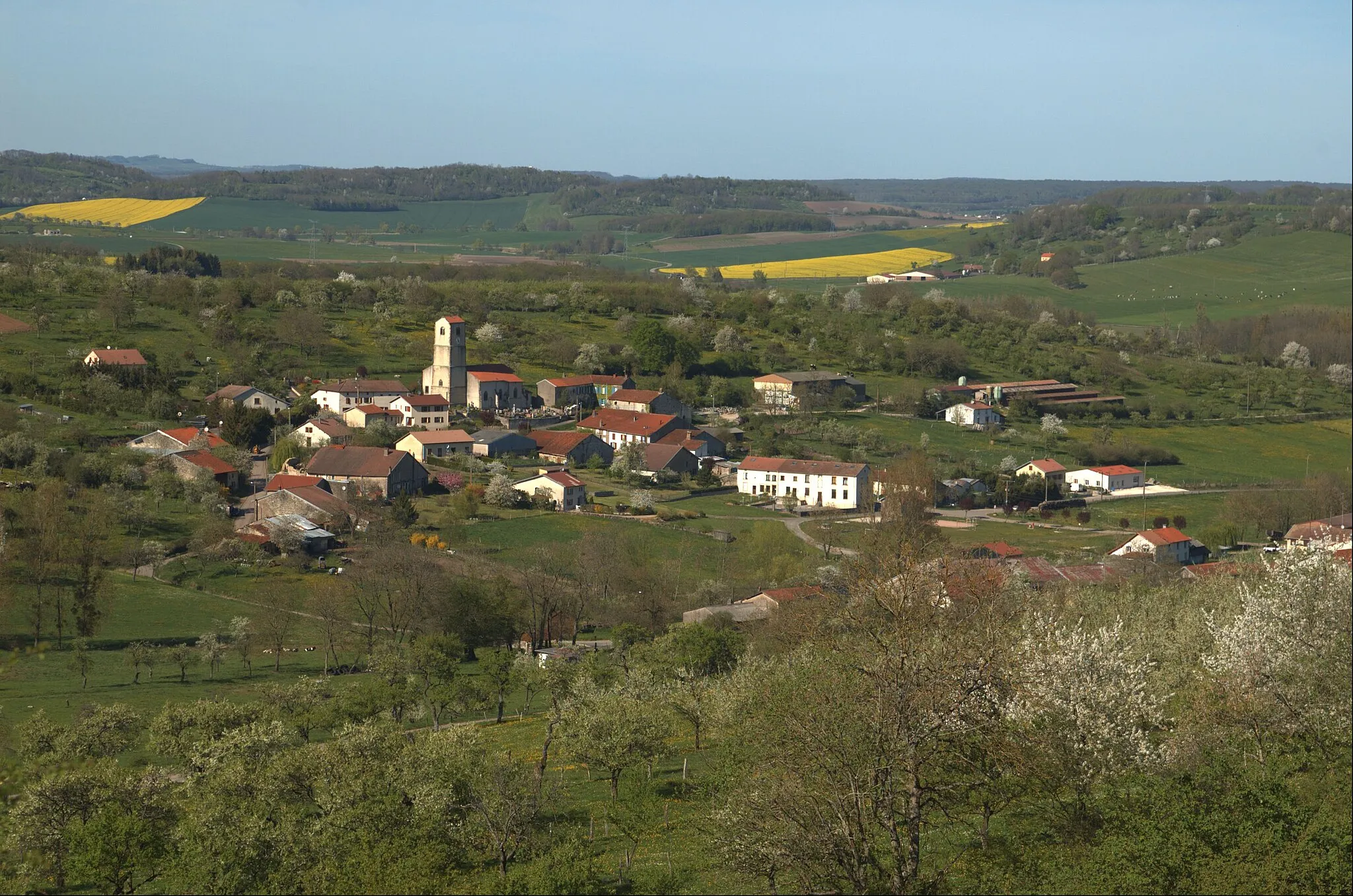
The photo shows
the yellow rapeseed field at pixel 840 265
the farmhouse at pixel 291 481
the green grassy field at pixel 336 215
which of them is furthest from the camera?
the green grassy field at pixel 336 215

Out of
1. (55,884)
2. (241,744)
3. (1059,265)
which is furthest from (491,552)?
(1059,265)

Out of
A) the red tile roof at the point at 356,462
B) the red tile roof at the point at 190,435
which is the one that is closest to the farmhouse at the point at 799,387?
the red tile roof at the point at 356,462

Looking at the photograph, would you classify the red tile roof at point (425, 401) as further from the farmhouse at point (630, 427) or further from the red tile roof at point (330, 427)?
the farmhouse at point (630, 427)

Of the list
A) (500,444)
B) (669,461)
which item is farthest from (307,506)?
(669,461)

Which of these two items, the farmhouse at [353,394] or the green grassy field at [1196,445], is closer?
the green grassy field at [1196,445]

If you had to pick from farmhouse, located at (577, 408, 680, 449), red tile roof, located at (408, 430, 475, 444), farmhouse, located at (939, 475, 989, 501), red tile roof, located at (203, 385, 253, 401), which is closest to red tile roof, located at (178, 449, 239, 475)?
red tile roof, located at (408, 430, 475, 444)

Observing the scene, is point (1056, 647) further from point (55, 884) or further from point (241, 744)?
point (55, 884)

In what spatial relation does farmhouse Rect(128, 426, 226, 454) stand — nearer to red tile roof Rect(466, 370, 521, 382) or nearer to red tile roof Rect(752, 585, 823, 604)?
red tile roof Rect(466, 370, 521, 382)
